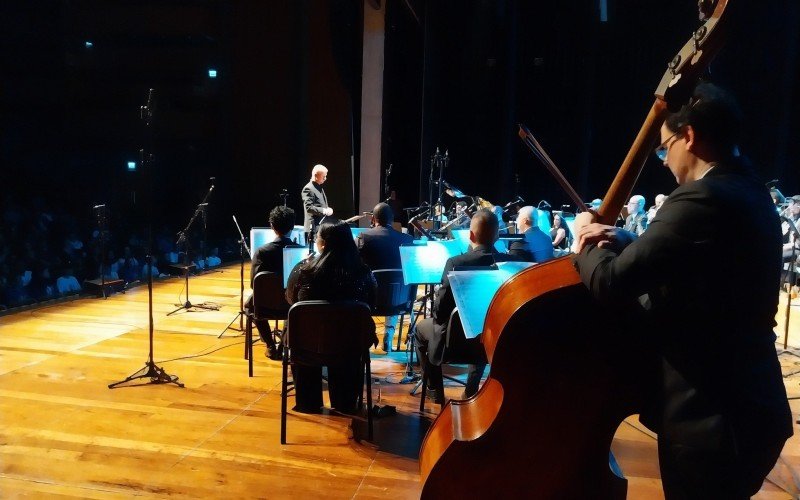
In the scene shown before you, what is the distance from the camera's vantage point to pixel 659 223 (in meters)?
1.18

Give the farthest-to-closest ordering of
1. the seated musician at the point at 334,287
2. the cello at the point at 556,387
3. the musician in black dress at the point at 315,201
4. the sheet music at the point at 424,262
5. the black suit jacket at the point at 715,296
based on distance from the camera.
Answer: the musician in black dress at the point at 315,201 < the sheet music at the point at 424,262 < the seated musician at the point at 334,287 < the cello at the point at 556,387 < the black suit jacket at the point at 715,296

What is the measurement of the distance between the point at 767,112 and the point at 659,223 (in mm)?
11935

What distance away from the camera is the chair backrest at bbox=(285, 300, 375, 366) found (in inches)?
123

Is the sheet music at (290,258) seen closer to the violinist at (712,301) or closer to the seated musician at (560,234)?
the violinist at (712,301)

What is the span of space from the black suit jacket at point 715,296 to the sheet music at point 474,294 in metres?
0.72

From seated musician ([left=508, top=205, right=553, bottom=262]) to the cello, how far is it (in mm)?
2971

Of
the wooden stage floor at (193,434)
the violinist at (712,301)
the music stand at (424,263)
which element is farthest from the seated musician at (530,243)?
the violinist at (712,301)

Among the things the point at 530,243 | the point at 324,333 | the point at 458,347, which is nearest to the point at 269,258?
the point at 324,333

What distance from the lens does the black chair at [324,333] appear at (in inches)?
124

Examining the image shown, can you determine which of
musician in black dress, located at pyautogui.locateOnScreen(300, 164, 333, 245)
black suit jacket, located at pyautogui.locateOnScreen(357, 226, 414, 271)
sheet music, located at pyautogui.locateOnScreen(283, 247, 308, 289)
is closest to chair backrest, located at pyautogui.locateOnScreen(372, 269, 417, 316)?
black suit jacket, located at pyautogui.locateOnScreen(357, 226, 414, 271)

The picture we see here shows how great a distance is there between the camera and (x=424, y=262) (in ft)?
13.4

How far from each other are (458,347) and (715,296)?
7.12 feet

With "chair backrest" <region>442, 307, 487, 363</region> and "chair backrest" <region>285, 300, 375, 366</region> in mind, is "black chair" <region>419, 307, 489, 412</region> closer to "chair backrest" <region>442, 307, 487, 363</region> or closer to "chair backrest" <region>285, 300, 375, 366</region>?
"chair backrest" <region>442, 307, 487, 363</region>

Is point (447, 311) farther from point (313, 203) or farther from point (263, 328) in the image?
point (313, 203)
